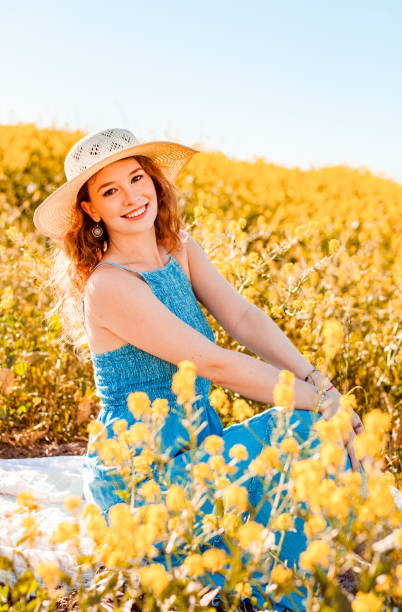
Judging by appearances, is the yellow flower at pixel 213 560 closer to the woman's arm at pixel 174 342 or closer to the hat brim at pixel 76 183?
the woman's arm at pixel 174 342

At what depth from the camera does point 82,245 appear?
224 cm

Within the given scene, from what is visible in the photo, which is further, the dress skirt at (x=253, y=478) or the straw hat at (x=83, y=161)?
the straw hat at (x=83, y=161)

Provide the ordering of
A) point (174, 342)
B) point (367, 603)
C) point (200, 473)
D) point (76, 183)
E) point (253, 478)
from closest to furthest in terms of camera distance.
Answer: point (367, 603) → point (200, 473) → point (253, 478) → point (174, 342) → point (76, 183)

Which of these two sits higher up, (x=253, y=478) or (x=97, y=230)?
(x=97, y=230)

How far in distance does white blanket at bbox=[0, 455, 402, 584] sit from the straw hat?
34.0 inches

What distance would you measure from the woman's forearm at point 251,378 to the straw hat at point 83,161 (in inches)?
26.6

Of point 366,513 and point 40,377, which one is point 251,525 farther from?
point 40,377

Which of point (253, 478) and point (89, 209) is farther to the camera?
point (89, 209)

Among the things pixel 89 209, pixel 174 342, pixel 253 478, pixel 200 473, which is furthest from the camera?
pixel 89 209

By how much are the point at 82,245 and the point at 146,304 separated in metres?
0.47

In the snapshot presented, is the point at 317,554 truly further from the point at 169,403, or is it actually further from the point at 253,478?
the point at 169,403

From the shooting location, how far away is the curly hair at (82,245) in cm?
223

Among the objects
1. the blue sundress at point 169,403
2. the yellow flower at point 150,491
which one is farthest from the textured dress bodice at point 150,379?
the yellow flower at point 150,491

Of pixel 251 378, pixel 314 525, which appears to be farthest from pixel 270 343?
pixel 314 525
